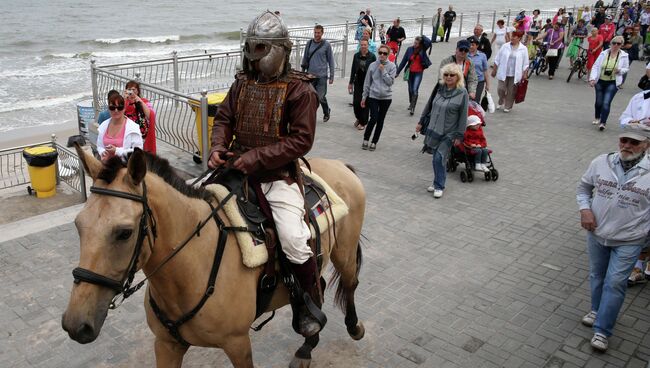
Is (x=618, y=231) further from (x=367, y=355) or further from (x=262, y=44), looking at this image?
(x=262, y=44)

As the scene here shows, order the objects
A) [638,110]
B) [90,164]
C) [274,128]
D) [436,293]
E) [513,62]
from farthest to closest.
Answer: [513,62] < [638,110] < [436,293] < [274,128] < [90,164]

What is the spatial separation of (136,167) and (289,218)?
135 cm

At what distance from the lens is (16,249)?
7062mm

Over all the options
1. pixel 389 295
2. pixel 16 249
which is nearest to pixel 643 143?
pixel 389 295

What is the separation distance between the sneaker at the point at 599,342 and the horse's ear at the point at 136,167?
4.54 meters

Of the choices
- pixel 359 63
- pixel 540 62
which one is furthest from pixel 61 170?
pixel 540 62

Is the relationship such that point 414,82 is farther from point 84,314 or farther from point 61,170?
point 84,314

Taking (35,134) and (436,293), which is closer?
(436,293)

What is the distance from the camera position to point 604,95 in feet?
43.2

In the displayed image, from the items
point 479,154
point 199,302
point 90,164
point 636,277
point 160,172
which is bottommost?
point 636,277

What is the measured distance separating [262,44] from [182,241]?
4.71 ft

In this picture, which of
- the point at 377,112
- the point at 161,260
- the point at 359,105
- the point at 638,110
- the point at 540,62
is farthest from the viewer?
the point at 540,62

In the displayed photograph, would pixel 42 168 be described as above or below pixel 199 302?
below

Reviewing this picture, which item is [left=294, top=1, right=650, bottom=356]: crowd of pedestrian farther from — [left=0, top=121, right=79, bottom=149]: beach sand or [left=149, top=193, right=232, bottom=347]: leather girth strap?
[left=0, top=121, right=79, bottom=149]: beach sand
